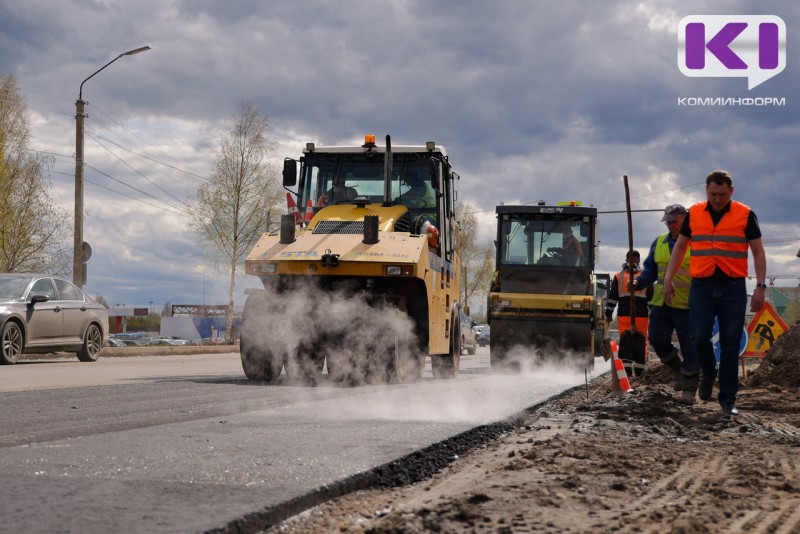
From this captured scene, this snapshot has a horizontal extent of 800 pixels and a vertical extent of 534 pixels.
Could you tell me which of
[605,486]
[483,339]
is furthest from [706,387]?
[483,339]

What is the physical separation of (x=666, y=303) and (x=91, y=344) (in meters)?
10.9

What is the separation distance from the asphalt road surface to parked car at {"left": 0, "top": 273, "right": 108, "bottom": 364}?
5.26m

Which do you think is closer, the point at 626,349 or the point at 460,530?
the point at 460,530

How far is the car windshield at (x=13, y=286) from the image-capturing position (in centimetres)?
1475

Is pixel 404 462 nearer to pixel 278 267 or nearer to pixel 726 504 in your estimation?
pixel 726 504

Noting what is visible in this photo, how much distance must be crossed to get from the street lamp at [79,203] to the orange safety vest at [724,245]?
1896 cm

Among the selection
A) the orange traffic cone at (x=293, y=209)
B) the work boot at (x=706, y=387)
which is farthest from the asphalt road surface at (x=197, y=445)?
the orange traffic cone at (x=293, y=209)

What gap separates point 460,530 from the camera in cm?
310

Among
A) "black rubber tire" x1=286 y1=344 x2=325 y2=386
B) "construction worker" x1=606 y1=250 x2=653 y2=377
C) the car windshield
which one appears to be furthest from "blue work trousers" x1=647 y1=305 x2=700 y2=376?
the car windshield

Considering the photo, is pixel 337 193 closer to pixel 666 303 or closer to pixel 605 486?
pixel 666 303

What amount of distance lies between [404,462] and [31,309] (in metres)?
11.8

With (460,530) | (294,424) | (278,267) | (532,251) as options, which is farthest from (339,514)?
(532,251)

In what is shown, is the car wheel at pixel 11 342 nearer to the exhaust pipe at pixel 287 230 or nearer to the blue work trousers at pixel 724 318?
the exhaust pipe at pixel 287 230

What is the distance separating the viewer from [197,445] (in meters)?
4.89
